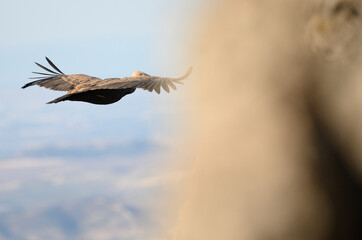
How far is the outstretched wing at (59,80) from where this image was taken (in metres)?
11.8

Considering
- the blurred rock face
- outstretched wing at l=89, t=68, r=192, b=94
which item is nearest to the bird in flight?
outstretched wing at l=89, t=68, r=192, b=94

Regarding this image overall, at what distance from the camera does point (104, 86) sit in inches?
402

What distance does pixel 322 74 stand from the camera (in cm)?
789

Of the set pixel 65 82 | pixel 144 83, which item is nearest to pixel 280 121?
→ pixel 144 83

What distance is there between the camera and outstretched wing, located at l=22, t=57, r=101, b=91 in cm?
1177

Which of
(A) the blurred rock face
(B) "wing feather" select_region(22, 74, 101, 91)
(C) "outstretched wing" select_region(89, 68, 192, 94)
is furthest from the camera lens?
(B) "wing feather" select_region(22, 74, 101, 91)

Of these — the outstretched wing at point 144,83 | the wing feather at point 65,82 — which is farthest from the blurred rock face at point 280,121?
the wing feather at point 65,82

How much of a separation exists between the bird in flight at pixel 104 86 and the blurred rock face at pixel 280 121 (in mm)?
852

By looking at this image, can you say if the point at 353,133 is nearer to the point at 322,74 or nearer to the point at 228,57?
the point at 322,74

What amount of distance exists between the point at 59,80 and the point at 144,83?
3.36m

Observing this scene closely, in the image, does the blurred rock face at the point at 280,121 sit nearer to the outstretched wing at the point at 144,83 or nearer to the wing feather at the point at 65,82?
the outstretched wing at the point at 144,83

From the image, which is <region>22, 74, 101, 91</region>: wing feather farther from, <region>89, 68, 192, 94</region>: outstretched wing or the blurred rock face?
the blurred rock face

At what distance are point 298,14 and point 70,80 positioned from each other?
5.83 metres

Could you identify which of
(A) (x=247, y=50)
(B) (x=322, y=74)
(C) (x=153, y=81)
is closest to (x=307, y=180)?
(B) (x=322, y=74)
